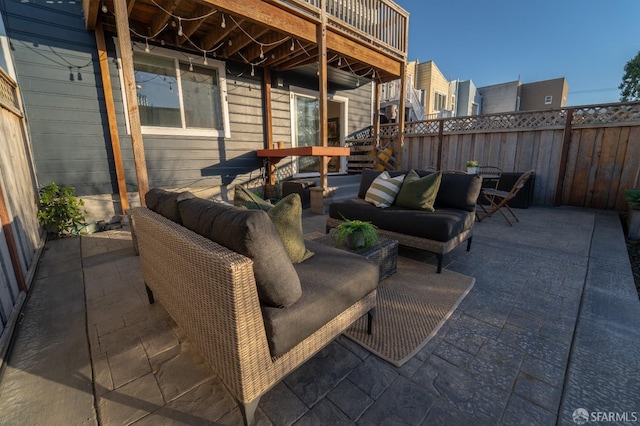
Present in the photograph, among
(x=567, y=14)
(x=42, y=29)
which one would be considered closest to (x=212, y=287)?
(x=42, y=29)

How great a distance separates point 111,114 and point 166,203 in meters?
3.29

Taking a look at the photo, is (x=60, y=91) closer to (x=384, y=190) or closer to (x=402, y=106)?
(x=384, y=190)

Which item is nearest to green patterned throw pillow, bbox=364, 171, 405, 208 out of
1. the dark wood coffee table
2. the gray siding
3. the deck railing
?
the dark wood coffee table

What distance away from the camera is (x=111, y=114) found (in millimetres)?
3895

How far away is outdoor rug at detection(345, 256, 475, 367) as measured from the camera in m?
1.58

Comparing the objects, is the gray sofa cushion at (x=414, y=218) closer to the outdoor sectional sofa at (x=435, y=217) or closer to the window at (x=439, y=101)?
the outdoor sectional sofa at (x=435, y=217)

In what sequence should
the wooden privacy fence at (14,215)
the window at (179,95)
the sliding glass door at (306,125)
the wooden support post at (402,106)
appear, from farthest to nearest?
the sliding glass door at (306,125)
the wooden support post at (402,106)
the window at (179,95)
the wooden privacy fence at (14,215)

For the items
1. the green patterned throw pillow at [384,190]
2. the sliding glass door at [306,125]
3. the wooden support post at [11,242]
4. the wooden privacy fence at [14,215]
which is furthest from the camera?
the sliding glass door at [306,125]

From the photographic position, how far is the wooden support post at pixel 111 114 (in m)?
3.71

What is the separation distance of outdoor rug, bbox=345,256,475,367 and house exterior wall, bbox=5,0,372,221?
3936mm

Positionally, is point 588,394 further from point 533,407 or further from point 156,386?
point 156,386

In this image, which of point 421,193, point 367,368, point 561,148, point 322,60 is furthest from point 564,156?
point 367,368

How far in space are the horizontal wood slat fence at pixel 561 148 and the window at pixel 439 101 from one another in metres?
8.16

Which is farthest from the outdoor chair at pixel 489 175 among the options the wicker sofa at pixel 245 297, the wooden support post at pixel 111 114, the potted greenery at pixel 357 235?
the wooden support post at pixel 111 114
